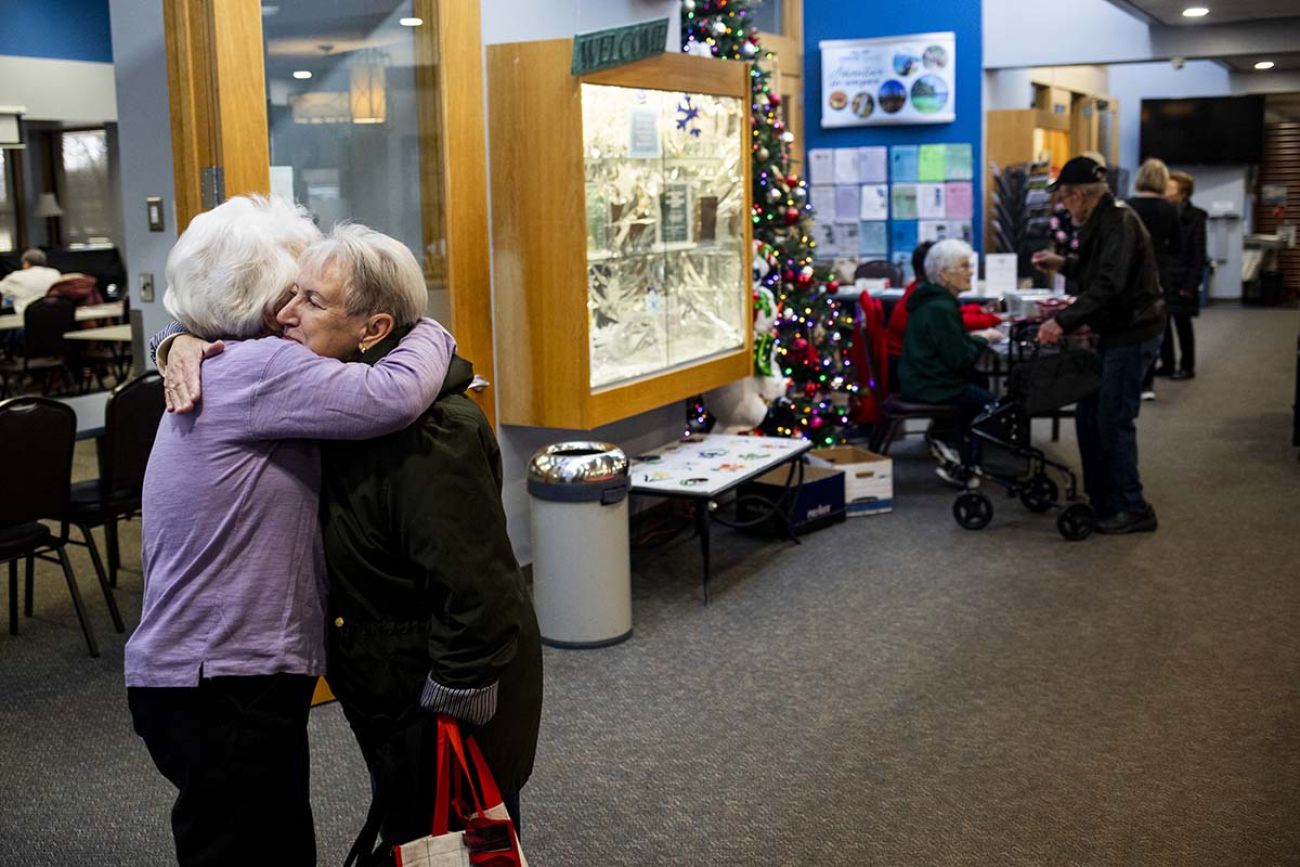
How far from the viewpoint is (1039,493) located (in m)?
7.09

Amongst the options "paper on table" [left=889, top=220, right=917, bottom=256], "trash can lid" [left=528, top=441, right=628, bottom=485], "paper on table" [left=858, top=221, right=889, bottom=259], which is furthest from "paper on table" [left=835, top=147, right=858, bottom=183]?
"trash can lid" [left=528, top=441, right=628, bottom=485]

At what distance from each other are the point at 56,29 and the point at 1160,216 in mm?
8737

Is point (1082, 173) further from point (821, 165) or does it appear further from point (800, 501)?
point (821, 165)

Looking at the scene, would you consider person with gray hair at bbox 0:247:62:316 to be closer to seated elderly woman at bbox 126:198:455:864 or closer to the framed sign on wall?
the framed sign on wall

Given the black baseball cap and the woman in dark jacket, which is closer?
the black baseball cap

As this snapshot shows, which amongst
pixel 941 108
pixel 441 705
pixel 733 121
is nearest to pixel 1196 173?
pixel 941 108

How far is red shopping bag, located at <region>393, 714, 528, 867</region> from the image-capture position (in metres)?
2.25

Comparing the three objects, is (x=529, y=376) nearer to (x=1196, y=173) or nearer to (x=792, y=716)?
(x=792, y=716)

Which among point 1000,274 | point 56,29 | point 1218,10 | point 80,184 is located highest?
point 56,29

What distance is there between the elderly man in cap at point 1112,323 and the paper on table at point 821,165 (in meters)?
5.83

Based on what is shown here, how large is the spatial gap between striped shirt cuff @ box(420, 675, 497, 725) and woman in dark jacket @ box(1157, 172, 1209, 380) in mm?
8896

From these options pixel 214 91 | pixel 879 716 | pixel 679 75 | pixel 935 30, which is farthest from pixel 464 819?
pixel 935 30

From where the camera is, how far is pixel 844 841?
11.7ft

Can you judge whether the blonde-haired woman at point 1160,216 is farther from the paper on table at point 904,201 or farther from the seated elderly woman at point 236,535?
the seated elderly woman at point 236,535
